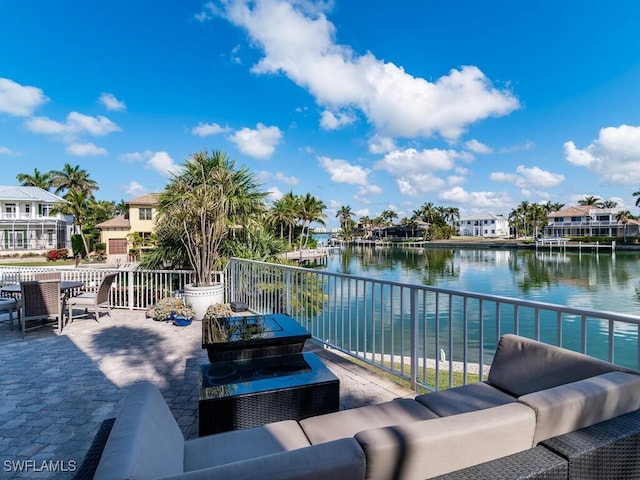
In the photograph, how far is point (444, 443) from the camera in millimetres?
929

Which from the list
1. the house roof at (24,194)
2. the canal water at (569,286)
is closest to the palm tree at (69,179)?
the house roof at (24,194)

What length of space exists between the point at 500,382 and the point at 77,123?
23428 millimetres

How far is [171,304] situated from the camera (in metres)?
5.93

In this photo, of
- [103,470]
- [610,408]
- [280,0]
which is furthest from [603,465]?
[280,0]

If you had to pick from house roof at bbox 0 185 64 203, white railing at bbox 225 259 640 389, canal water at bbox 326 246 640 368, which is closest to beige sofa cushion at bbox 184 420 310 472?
white railing at bbox 225 259 640 389

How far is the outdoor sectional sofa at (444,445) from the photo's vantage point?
83 cm

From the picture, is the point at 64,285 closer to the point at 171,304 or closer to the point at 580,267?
the point at 171,304

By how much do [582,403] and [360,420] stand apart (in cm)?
98

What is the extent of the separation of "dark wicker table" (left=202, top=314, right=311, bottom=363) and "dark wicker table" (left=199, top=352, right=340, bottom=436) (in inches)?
7.2

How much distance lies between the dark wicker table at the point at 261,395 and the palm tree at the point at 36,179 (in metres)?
50.3

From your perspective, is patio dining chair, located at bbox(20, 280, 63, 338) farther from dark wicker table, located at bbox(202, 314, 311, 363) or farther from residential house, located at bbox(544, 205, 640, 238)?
residential house, located at bbox(544, 205, 640, 238)

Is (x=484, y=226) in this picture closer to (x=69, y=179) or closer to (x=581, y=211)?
(x=581, y=211)

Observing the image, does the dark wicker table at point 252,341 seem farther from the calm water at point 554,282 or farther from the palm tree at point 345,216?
the palm tree at point 345,216

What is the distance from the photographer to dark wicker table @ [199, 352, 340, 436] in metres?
1.88
